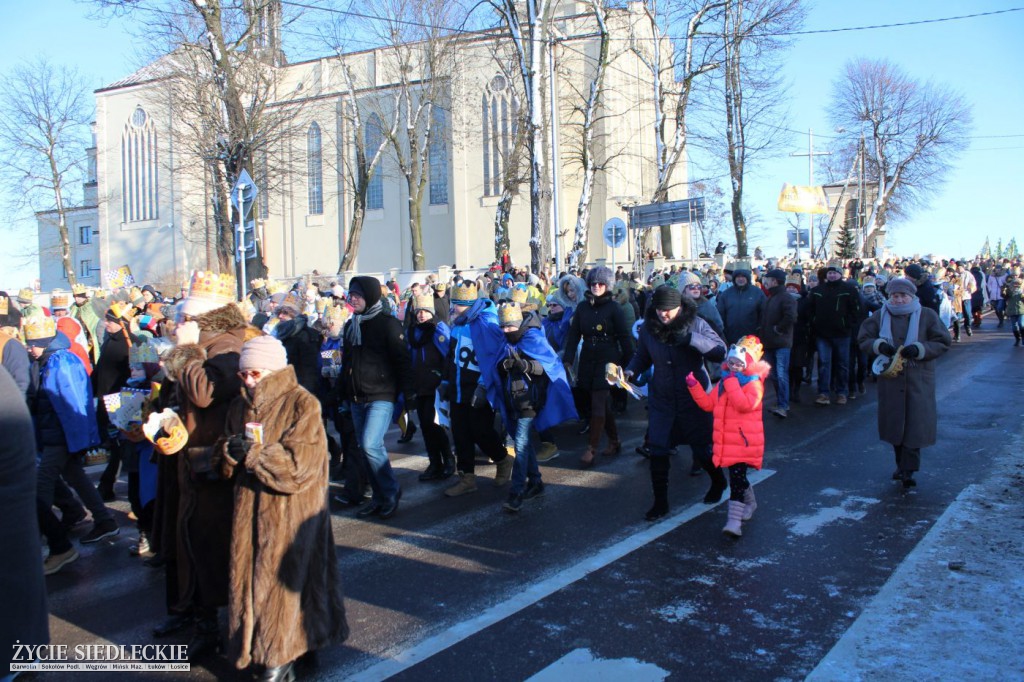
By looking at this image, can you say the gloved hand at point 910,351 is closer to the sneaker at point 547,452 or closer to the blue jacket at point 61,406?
the sneaker at point 547,452

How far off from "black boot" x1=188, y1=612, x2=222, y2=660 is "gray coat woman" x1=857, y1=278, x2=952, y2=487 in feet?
18.8

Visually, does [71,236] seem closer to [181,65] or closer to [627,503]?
[181,65]

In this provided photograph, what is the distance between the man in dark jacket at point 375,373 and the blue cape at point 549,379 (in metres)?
0.93

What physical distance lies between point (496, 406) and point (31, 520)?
4.99m

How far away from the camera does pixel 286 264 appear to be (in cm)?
5134

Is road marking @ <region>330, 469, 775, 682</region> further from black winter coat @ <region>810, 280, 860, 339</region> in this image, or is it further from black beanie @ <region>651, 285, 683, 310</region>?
black winter coat @ <region>810, 280, 860, 339</region>

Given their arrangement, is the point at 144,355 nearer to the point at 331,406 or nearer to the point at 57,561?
the point at 57,561

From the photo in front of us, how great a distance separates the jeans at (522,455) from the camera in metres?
7.18

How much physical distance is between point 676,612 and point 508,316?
3244 millimetres

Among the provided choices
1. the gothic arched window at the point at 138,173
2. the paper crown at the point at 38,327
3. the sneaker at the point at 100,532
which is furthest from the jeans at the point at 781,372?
the gothic arched window at the point at 138,173

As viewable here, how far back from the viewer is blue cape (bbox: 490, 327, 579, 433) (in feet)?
Answer: 24.8

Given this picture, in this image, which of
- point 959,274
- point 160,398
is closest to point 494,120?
point 959,274

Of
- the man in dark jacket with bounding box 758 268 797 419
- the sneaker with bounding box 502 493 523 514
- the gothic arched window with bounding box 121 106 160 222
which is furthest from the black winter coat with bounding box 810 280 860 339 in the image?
the gothic arched window with bounding box 121 106 160 222

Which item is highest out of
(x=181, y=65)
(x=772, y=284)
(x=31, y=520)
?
(x=181, y=65)
